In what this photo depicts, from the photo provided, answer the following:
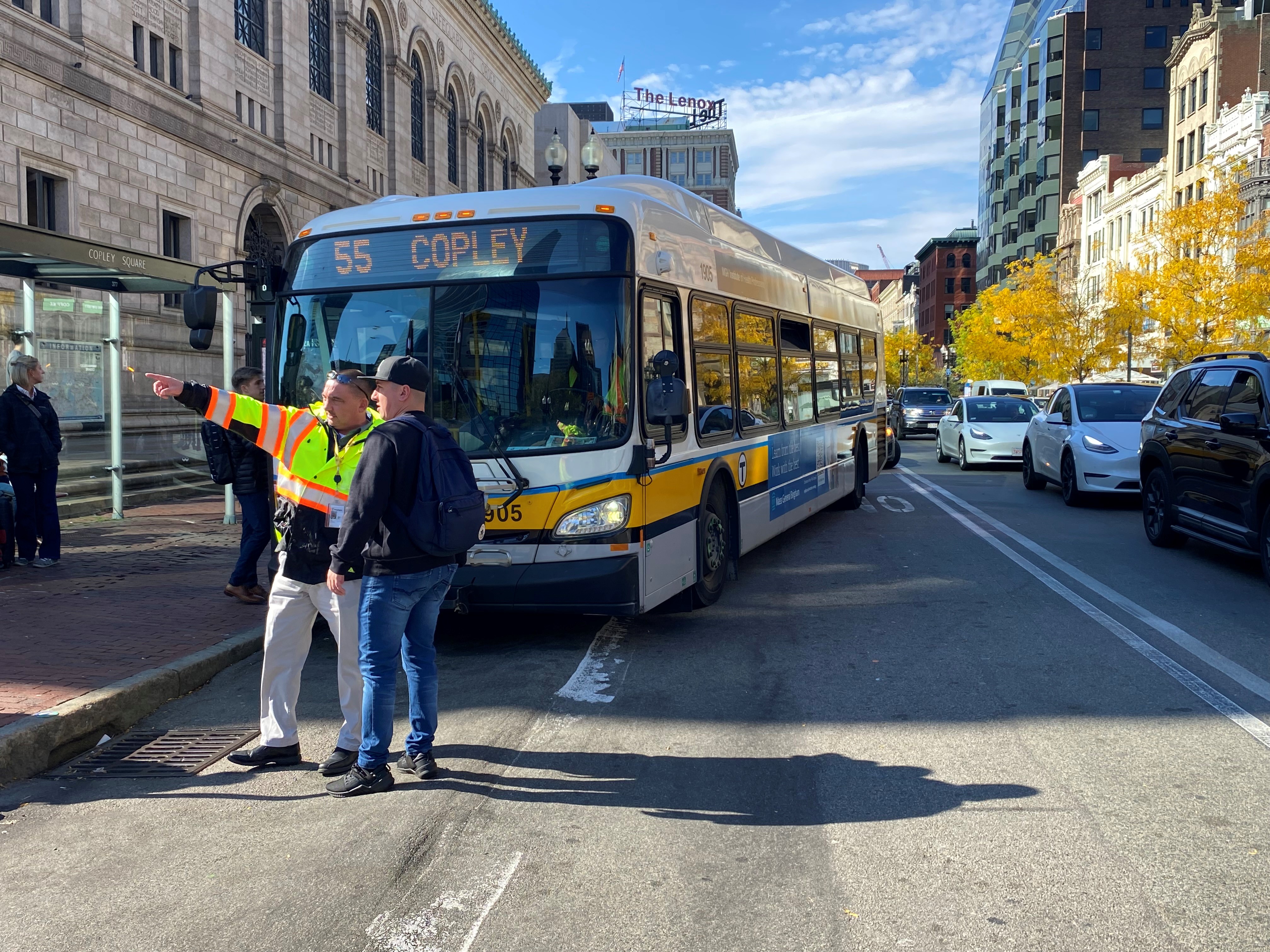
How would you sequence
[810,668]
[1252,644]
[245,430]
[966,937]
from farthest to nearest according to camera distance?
[1252,644] < [810,668] < [245,430] < [966,937]

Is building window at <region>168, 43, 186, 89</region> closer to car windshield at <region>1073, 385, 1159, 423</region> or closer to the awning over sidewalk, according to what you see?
the awning over sidewalk

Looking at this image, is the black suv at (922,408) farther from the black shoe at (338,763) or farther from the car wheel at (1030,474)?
the black shoe at (338,763)

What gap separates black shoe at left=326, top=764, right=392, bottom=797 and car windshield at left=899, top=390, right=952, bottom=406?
3749 centimetres

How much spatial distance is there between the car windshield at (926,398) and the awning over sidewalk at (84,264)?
3082 cm

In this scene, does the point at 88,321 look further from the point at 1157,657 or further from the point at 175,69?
the point at 1157,657

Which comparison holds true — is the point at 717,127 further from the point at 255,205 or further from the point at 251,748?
the point at 251,748

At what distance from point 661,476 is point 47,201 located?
14.6m

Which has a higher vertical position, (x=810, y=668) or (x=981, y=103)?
(x=981, y=103)

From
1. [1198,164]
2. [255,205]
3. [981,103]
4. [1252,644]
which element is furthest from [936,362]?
[1252,644]

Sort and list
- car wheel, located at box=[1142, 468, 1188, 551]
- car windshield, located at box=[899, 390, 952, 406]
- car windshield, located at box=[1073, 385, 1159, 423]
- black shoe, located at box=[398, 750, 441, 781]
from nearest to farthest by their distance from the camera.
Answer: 1. black shoe, located at box=[398, 750, 441, 781]
2. car wheel, located at box=[1142, 468, 1188, 551]
3. car windshield, located at box=[1073, 385, 1159, 423]
4. car windshield, located at box=[899, 390, 952, 406]

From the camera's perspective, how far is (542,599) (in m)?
6.70

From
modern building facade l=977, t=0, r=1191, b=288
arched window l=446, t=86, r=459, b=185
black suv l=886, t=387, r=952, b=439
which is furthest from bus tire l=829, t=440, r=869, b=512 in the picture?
modern building facade l=977, t=0, r=1191, b=288

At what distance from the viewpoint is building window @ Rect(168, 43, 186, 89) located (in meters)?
20.6

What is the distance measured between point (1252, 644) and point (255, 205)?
21384 mm
